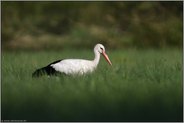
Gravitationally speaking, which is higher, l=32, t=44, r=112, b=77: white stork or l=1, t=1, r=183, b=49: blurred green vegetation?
l=1, t=1, r=183, b=49: blurred green vegetation

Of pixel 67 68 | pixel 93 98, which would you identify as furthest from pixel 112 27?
pixel 93 98

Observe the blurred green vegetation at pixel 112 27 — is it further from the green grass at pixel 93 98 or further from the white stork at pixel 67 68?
the green grass at pixel 93 98

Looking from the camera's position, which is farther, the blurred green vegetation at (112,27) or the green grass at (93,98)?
the blurred green vegetation at (112,27)

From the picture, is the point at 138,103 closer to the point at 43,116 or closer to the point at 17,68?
the point at 43,116

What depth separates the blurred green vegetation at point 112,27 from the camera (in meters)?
21.0

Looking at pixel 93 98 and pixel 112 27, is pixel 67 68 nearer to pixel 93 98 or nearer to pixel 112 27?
pixel 93 98

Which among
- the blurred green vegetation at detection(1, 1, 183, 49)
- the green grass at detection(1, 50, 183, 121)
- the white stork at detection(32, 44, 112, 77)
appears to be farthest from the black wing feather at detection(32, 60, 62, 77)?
the blurred green vegetation at detection(1, 1, 183, 49)

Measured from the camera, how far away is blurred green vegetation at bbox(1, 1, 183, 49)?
21.0m

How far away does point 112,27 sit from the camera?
22781mm

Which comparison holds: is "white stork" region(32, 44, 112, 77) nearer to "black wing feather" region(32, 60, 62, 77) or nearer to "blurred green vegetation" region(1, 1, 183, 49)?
"black wing feather" region(32, 60, 62, 77)

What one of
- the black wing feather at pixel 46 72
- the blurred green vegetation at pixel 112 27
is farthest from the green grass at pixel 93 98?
the blurred green vegetation at pixel 112 27

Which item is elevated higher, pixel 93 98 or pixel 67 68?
pixel 67 68

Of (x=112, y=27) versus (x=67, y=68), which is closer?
(x=67, y=68)

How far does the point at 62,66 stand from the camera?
9.47m
